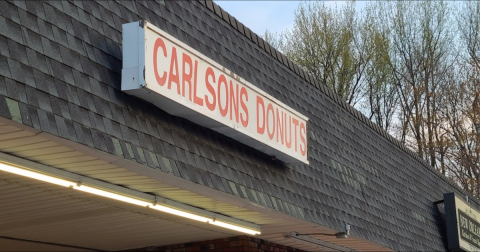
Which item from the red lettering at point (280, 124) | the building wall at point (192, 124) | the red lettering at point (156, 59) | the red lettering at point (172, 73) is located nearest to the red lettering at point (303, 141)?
the building wall at point (192, 124)

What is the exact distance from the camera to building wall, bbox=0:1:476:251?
601 cm

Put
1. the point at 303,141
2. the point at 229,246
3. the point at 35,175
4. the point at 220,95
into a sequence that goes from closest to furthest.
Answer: the point at 35,175 → the point at 220,95 → the point at 303,141 → the point at 229,246

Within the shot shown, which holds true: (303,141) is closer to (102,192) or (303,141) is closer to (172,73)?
(172,73)

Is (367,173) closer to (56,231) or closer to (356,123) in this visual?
(356,123)

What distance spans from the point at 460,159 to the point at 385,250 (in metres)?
21.7

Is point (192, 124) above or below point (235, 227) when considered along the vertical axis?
above

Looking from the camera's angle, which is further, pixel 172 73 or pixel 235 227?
pixel 235 227

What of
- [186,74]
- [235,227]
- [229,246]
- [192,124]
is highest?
[186,74]

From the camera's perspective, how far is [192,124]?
8195mm

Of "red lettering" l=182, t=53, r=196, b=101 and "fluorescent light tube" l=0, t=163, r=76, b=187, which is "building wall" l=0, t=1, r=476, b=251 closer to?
"red lettering" l=182, t=53, r=196, b=101

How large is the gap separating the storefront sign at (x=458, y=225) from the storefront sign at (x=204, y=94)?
8393 mm

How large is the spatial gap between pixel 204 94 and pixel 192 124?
1.32 ft

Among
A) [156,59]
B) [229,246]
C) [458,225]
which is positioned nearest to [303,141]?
[229,246]

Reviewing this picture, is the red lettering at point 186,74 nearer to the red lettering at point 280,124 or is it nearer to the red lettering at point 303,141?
the red lettering at point 280,124
